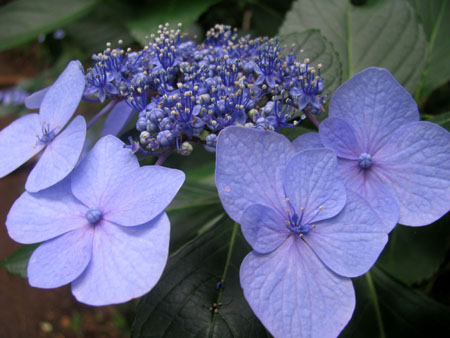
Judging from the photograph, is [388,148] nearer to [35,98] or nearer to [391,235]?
[391,235]

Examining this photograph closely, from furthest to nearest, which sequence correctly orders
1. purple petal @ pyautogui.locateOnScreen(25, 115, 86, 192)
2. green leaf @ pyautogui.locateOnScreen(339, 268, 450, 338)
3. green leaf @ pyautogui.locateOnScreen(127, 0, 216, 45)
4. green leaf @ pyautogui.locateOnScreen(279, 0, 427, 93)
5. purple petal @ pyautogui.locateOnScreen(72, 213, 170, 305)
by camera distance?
1. green leaf @ pyautogui.locateOnScreen(127, 0, 216, 45)
2. green leaf @ pyautogui.locateOnScreen(279, 0, 427, 93)
3. green leaf @ pyautogui.locateOnScreen(339, 268, 450, 338)
4. purple petal @ pyautogui.locateOnScreen(25, 115, 86, 192)
5. purple petal @ pyautogui.locateOnScreen(72, 213, 170, 305)

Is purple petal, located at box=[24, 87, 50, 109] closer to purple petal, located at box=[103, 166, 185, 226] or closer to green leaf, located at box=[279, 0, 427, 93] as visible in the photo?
purple petal, located at box=[103, 166, 185, 226]

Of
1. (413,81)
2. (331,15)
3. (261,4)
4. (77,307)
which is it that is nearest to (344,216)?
(413,81)

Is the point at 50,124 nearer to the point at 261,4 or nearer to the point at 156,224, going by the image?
the point at 156,224

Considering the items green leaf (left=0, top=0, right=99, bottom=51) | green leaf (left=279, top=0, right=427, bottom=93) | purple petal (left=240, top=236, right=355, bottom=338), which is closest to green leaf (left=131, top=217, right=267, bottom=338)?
purple petal (left=240, top=236, right=355, bottom=338)

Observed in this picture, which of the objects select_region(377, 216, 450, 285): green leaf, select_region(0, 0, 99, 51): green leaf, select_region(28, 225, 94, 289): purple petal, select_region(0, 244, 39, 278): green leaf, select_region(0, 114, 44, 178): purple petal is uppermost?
select_region(0, 114, 44, 178): purple petal

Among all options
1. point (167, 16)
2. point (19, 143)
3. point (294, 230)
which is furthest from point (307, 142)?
point (167, 16)
